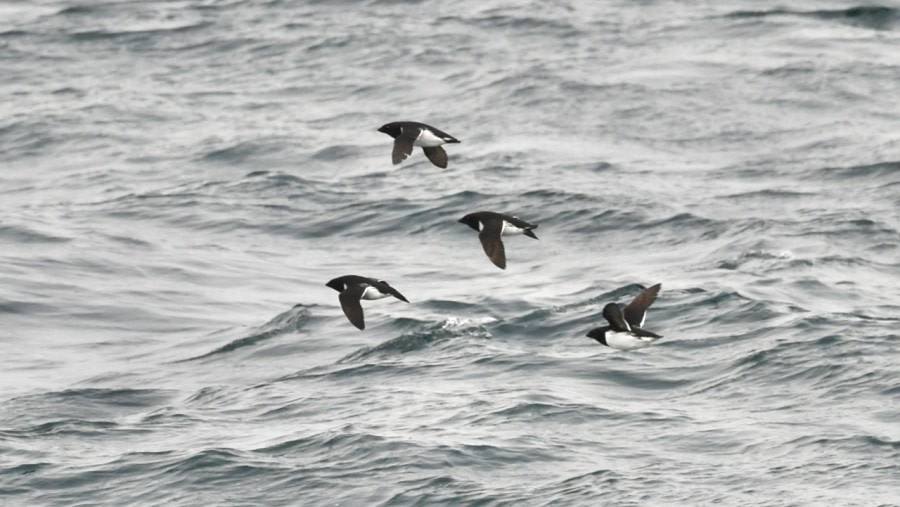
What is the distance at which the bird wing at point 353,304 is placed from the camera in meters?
14.5

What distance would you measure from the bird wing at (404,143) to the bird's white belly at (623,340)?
7.22ft

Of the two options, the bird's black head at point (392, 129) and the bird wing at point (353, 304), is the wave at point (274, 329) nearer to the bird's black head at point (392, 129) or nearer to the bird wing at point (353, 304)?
the bird's black head at point (392, 129)

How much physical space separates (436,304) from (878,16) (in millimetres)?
15172

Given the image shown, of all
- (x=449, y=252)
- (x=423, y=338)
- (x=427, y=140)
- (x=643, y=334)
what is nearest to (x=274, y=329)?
(x=423, y=338)

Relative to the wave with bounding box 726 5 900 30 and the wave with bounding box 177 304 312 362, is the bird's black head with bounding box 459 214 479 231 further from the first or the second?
the wave with bounding box 726 5 900 30

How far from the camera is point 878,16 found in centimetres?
3419

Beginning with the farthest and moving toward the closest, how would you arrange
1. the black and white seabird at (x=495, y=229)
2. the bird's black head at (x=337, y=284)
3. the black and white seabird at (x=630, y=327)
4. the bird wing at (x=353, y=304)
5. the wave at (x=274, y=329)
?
the wave at (x=274, y=329), the bird's black head at (x=337, y=284), the black and white seabird at (x=630, y=327), the bird wing at (x=353, y=304), the black and white seabird at (x=495, y=229)

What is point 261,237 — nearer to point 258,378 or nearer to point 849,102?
point 258,378

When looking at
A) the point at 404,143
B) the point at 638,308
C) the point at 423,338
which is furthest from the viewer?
the point at 423,338

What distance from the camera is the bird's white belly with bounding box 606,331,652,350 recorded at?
15.4 metres

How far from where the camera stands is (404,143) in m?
15.3

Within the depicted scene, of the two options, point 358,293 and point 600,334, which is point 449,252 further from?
point 358,293

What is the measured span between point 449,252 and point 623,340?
30.6ft

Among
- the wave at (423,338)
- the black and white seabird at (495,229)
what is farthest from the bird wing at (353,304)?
the wave at (423,338)
